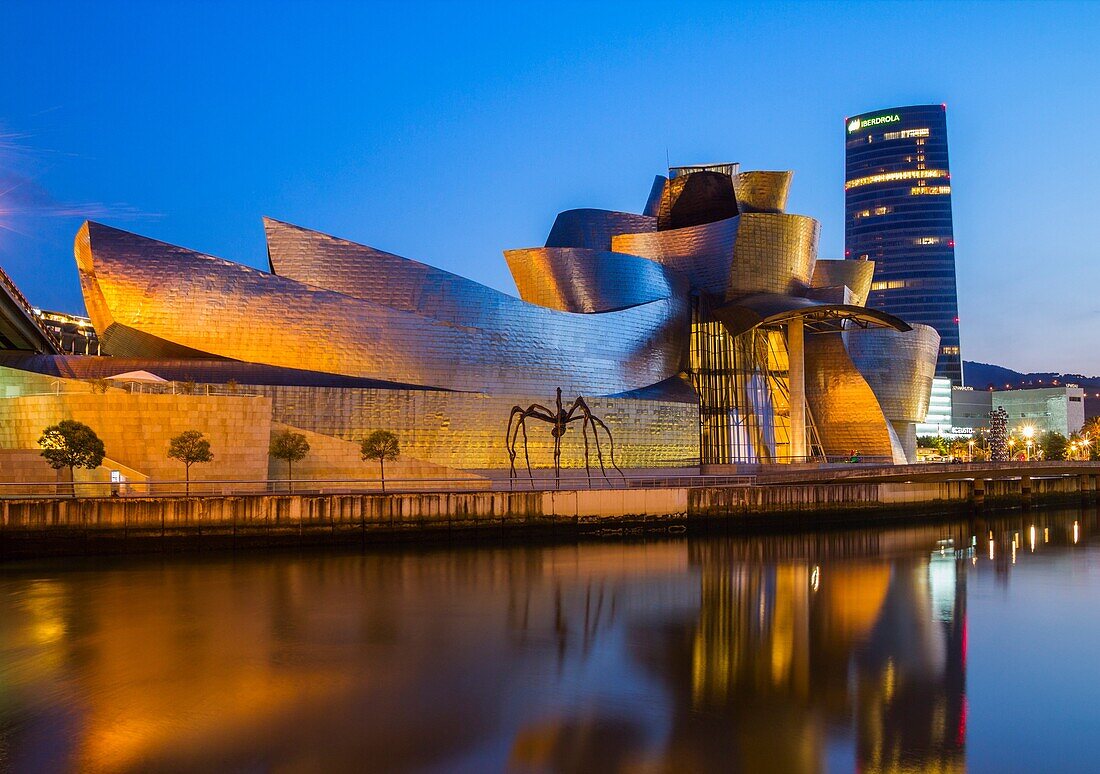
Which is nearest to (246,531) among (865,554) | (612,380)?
(865,554)

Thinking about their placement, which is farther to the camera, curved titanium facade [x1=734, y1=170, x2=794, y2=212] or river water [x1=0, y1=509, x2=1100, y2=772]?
curved titanium facade [x1=734, y1=170, x2=794, y2=212]

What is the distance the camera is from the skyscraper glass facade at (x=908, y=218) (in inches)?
5827

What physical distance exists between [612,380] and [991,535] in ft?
55.5

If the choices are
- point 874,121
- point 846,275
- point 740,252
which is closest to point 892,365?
point 846,275

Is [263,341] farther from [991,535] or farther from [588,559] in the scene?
[991,535]

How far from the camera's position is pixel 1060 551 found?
2931 cm

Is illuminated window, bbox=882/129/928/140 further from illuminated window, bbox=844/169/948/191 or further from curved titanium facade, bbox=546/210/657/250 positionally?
curved titanium facade, bbox=546/210/657/250

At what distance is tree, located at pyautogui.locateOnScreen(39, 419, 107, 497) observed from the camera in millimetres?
23516

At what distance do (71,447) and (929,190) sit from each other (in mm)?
150010

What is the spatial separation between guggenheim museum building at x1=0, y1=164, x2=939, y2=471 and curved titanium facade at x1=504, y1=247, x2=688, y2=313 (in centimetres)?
10

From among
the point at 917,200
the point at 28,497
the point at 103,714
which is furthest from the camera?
the point at 917,200

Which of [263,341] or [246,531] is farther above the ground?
[263,341]

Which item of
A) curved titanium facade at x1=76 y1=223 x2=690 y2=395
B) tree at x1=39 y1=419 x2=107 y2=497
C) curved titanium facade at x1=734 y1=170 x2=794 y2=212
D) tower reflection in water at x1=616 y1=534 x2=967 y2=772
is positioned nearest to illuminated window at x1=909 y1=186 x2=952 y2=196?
curved titanium facade at x1=734 y1=170 x2=794 y2=212

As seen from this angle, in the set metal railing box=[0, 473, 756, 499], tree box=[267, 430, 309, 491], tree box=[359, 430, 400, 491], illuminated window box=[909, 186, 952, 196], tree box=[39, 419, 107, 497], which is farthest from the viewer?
illuminated window box=[909, 186, 952, 196]
